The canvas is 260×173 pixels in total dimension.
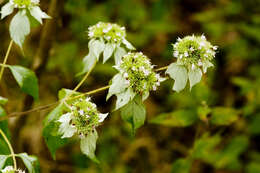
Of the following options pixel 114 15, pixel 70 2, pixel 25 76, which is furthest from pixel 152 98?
pixel 25 76

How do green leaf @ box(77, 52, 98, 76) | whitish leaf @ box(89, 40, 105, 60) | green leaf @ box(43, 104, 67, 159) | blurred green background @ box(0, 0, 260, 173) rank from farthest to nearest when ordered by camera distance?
blurred green background @ box(0, 0, 260, 173)
green leaf @ box(77, 52, 98, 76)
whitish leaf @ box(89, 40, 105, 60)
green leaf @ box(43, 104, 67, 159)

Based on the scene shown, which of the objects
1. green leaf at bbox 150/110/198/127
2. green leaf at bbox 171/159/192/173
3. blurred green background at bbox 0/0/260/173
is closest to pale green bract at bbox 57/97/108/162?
green leaf at bbox 150/110/198/127

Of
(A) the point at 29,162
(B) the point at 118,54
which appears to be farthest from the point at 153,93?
(A) the point at 29,162

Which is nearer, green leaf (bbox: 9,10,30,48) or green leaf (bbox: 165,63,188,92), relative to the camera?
green leaf (bbox: 165,63,188,92)

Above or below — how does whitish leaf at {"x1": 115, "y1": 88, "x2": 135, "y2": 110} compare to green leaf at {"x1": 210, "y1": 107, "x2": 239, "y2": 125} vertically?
below

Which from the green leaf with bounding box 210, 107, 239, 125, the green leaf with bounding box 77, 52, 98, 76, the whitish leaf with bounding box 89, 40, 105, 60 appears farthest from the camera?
the green leaf with bounding box 210, 107, 239, 125

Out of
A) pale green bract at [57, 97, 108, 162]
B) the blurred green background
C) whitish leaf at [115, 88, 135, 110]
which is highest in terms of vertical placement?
the blurred green background

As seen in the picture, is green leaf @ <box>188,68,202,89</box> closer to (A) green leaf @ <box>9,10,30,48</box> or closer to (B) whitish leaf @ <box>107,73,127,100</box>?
(B) whitish leaf @ <box>107,73,127,100</box>
